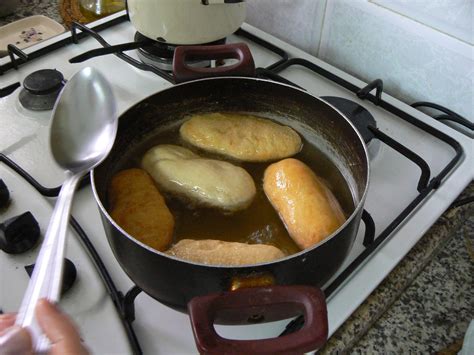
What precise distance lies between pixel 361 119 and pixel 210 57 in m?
0.23

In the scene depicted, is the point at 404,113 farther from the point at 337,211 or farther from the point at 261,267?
the point at 261,267

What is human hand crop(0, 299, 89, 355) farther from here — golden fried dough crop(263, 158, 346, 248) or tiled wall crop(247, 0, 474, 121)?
tiled wall crop(247, 0, 474, 121)

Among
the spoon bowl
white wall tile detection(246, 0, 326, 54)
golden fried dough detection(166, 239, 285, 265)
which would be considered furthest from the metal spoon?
white wall tile detection(246, 0, 326, 54)

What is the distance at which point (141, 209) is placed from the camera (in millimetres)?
486

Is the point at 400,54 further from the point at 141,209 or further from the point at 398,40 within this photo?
the point at 141,209

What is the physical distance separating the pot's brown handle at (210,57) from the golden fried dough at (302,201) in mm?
124

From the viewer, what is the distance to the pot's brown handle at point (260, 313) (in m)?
0.33

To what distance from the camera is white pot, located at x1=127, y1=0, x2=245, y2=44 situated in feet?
2.12

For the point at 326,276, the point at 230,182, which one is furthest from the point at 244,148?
the point at 326,276

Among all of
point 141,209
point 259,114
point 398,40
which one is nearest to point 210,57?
point 259,114

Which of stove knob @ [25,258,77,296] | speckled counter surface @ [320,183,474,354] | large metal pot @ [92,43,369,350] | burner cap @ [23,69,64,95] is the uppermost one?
large metal pot @ [92,43,369,350]

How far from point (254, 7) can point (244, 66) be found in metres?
0.37

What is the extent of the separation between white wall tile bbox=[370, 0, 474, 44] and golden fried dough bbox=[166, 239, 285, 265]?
43cm

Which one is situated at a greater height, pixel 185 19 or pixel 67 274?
pixel 185 19
